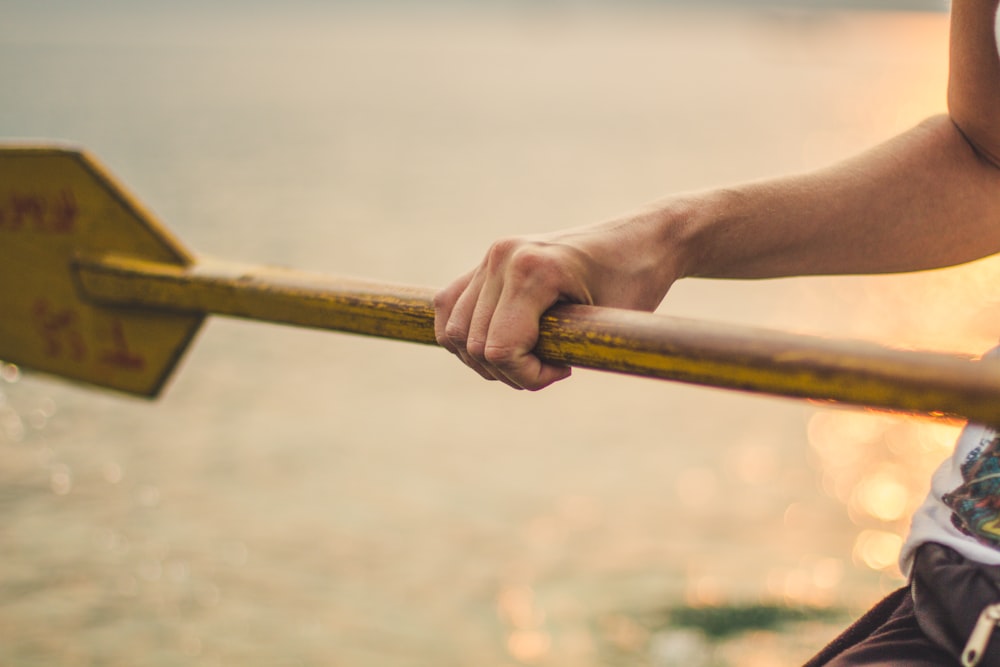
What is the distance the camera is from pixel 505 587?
5.88 meters

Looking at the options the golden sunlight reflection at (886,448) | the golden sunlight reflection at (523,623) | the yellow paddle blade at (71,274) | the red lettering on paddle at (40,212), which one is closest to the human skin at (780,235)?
the yellow paddle blade at (71,274)

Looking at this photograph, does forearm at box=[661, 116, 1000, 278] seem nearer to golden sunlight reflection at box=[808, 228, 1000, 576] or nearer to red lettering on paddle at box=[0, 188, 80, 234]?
red lettering on paddle at box=[0, 188, 80, 234]

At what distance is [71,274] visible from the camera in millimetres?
2432

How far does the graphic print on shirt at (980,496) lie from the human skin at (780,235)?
41 cm

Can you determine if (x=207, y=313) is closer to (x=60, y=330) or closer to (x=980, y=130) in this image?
(x=60, y=330)

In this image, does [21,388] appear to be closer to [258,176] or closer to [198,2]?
[258,176]

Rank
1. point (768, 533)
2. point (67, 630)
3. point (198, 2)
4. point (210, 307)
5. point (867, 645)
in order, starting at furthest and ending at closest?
point (198, 2)
point (768, 533)
point (67, 630)
point (210, 307)
point (867, 645)

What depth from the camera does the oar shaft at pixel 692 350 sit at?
3.37ft

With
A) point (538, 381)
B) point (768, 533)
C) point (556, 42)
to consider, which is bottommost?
point (556, 42)

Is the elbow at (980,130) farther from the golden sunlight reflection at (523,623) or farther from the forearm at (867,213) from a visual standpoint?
the golden sunlight reflection at (523,623)

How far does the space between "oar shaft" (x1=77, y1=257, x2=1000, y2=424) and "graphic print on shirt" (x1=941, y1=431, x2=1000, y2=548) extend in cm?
20

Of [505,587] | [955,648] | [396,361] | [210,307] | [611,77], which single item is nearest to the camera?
[955,648]

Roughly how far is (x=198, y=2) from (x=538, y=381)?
14339 cm

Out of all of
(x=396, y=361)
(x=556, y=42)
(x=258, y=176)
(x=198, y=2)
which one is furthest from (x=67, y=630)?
(x=198, y=2)
